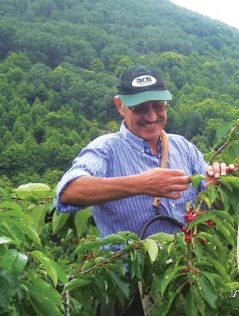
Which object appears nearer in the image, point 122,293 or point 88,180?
point 122,293

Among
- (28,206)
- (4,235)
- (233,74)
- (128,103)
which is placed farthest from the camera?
(233,74)

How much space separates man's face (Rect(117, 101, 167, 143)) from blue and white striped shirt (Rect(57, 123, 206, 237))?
3 centimetres

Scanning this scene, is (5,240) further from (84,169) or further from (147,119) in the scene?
(147,119)

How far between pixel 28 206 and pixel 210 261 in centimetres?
101

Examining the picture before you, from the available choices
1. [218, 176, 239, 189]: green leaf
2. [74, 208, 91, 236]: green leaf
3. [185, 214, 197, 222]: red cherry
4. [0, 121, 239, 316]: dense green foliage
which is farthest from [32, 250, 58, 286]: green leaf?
[74, 208, 91, 236]: green leaf

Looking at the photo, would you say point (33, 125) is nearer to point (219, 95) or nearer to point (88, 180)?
point (219, 95)

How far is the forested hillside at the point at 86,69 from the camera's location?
1863 inches

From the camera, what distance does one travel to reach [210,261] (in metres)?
1.72

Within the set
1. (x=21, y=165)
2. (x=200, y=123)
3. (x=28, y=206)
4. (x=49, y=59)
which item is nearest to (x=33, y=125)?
(x=21, y=165)

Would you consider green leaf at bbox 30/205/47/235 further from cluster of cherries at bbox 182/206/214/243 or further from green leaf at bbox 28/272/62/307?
green leaf at bbox 28/272/62/307

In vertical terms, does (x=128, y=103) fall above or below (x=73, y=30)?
above

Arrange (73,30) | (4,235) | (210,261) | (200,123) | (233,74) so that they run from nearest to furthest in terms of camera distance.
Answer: (4,235), (210,261), (200,123), (233,74), (73,30)

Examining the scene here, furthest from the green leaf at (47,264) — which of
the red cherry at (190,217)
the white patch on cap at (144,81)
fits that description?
the white patch on cap at (144,81)

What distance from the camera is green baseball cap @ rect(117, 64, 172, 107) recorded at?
231cm
